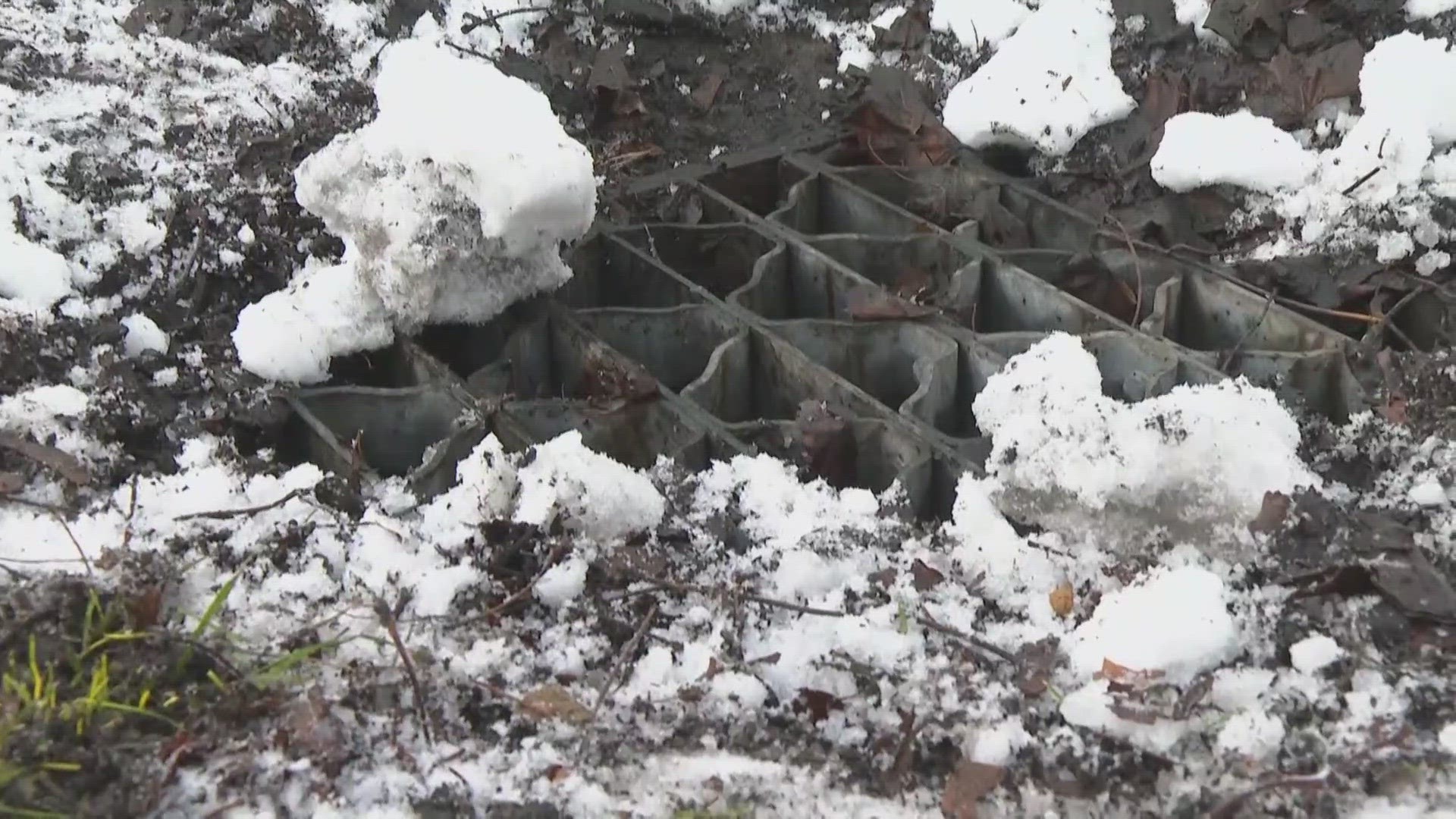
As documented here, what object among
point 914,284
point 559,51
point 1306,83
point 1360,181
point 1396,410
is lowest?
point 914,284

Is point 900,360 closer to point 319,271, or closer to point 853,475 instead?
point 853,475

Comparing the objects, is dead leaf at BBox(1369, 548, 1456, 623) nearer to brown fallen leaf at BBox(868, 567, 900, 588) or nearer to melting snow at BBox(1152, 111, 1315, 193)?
brown fallen leaf at BBox(868, 567, 900, 588)

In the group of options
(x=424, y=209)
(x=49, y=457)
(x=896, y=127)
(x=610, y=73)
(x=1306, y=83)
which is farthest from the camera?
(x=610, y=73)

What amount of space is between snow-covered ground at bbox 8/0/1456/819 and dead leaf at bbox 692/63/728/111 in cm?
106

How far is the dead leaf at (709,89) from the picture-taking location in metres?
3.71

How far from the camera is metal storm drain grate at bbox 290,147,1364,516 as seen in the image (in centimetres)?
253

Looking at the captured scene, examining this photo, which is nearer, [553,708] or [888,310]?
[553,708]

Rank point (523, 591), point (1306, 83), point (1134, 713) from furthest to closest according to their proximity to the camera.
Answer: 1. point (1306, 83)
2. point (523, 591)
3. point (1134, 713)

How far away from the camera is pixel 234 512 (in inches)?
85.5

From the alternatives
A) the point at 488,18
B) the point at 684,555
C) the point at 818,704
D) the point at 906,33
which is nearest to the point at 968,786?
the point at 818,704

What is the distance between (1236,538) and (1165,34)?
198cm

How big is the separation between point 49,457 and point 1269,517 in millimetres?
2120

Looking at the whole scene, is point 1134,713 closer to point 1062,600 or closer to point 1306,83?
point 1062,600

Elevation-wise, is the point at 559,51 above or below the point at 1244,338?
above
